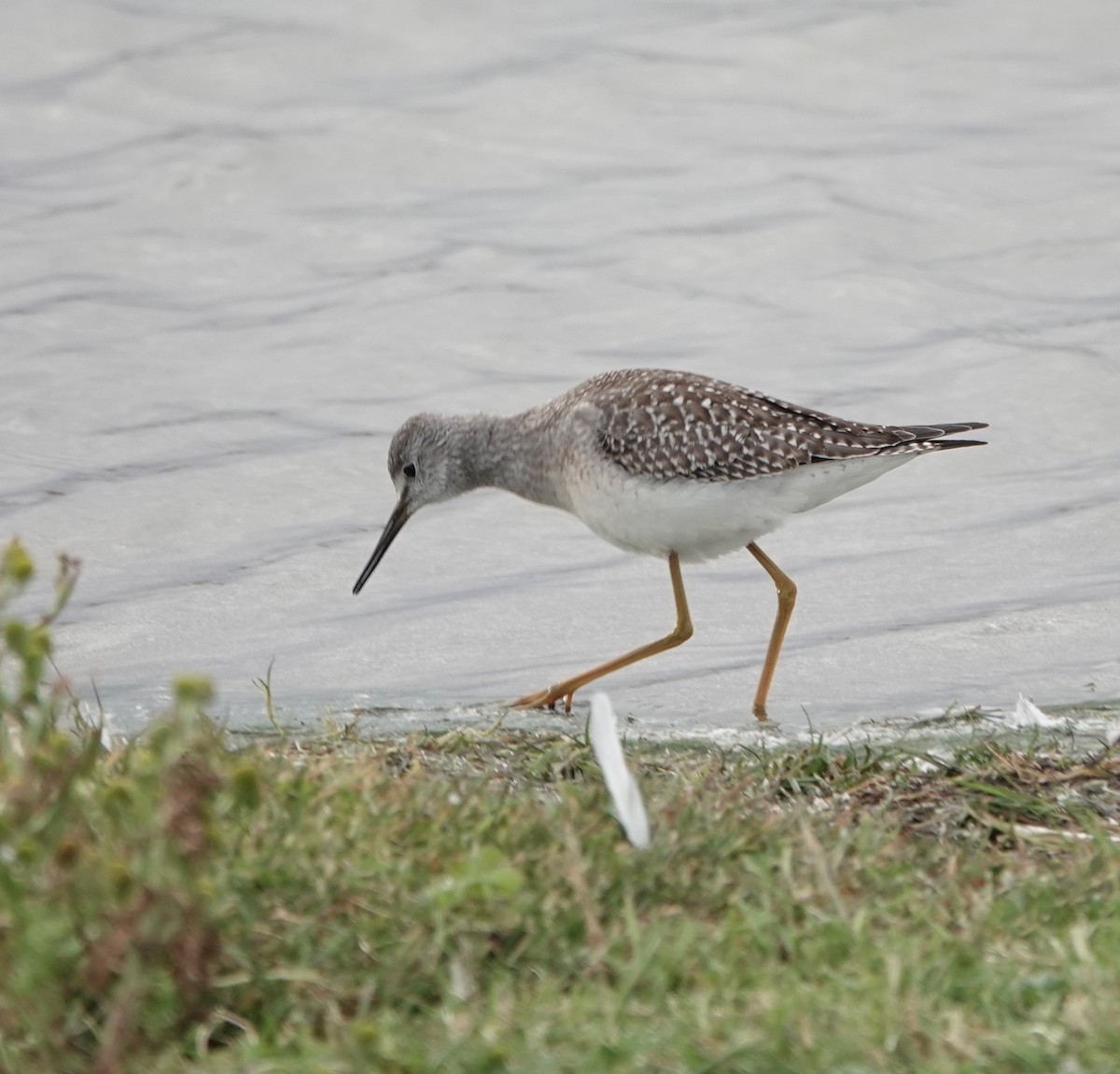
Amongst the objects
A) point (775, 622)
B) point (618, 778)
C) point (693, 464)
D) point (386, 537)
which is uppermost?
point (618, 778)

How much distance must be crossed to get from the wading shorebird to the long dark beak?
32.0 inches

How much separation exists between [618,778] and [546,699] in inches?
80.4

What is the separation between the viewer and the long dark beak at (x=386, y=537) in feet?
23.5

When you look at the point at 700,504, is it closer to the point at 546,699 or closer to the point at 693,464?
the point at 693,464

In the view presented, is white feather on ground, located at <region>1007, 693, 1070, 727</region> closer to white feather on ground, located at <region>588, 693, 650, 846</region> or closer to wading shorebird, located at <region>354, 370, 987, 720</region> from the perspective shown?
wading shorebird, located at <region>354, 370, 987, 720</region>

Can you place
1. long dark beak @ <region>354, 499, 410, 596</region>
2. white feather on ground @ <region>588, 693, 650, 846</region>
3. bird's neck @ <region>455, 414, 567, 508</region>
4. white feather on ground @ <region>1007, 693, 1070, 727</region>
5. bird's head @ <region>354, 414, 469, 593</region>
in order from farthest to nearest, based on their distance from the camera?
bird's head @ <region>354, 414, 469, 593</region>, long dark beak @ <region>354, 499, 410, 596</region>, bird's neck @ <region>455, 414, 567, 508</region>, white feather on ground @ <region>1007, 693, 1070, 727</region>, white feather on ground @ <region>588, 693, 650, 846</region>

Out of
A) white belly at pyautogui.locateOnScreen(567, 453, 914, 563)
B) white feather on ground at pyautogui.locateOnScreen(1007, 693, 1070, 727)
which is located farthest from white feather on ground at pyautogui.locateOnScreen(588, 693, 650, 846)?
white belly at pyautogui.locateOnScreen(567, 453, 914, 563)

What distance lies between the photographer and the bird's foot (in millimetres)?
5996

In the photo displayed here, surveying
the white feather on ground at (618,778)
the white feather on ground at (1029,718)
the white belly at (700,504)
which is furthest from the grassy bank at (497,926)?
the white belly at (700,504)

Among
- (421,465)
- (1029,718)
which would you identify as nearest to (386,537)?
(421,465)

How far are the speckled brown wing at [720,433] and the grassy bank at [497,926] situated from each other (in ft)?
6.98

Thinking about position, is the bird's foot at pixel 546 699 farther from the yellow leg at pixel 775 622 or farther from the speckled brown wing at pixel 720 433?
the speckled brown wing at pixel 720 433

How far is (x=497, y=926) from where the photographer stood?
347cm

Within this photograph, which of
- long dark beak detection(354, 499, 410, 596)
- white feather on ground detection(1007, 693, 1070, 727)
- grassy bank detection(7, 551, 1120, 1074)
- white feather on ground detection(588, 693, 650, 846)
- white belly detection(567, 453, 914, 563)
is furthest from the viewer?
long dark beak detection(354, 499, 410, 596)
